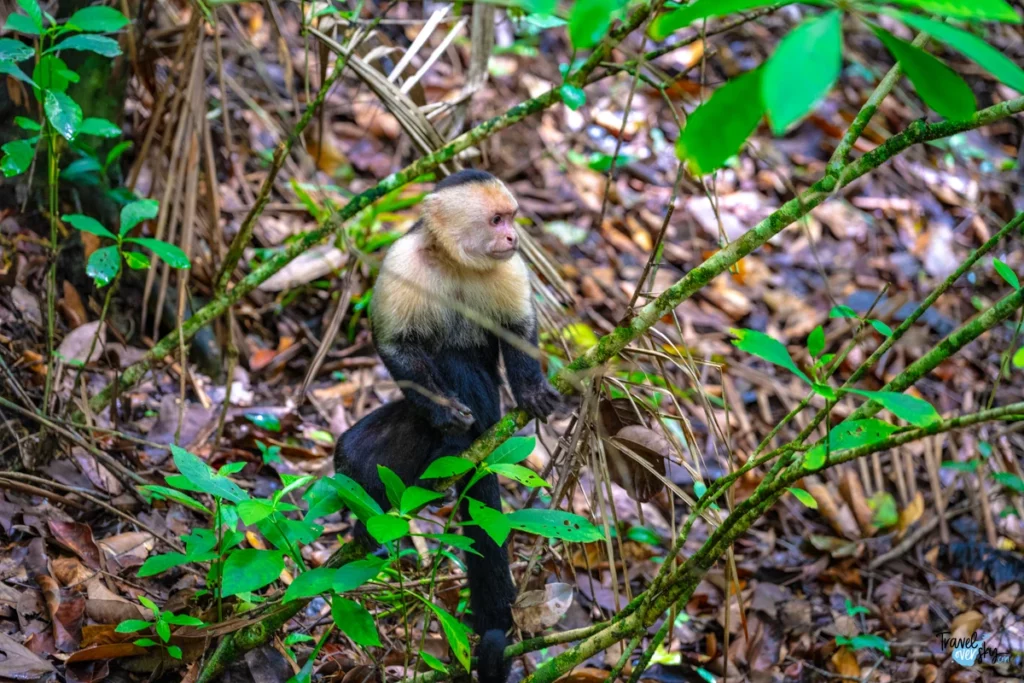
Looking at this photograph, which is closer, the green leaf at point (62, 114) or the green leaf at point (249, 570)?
the green leaf at point (249, 570)

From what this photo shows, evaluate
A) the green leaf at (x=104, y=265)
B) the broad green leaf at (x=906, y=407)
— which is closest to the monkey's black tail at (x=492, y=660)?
the broad green leaf at (x=906, y=407)

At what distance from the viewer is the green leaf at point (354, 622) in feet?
6.00

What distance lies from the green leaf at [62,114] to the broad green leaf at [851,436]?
6.72 ft

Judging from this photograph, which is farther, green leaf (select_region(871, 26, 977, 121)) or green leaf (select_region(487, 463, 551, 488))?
green leaf (select_region(487, 463, 551, 488))

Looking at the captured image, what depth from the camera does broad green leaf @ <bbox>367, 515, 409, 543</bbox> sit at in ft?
5.39

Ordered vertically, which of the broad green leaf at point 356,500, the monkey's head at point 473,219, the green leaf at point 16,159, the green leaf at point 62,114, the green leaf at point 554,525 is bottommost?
the green leaf at point 554,525

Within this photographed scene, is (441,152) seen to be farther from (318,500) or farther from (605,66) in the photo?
(318,500)

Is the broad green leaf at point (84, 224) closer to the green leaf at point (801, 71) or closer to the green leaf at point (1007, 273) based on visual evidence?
the green leaf at point (801, 71)

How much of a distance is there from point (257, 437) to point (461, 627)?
1840mm

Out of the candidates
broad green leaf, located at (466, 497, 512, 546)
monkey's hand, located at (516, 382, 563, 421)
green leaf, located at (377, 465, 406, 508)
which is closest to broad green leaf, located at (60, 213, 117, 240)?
green leaf, located at (377, 465, 406, 508)

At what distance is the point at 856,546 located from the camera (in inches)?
156

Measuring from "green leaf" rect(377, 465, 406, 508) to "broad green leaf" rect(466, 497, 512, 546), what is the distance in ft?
0.55

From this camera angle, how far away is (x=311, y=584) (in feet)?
5.77

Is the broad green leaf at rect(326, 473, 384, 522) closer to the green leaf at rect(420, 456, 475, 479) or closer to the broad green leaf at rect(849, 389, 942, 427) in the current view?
the green leaf at rect(420, 456, 475, 479)
